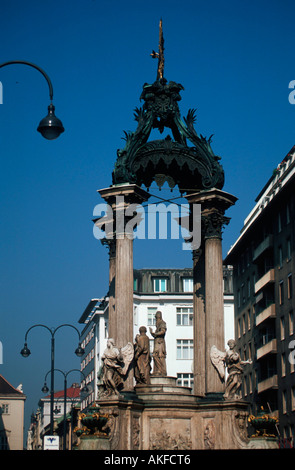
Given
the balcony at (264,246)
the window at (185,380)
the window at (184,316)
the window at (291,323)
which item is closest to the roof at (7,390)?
the window at (184,316)

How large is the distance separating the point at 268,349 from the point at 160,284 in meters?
26.5

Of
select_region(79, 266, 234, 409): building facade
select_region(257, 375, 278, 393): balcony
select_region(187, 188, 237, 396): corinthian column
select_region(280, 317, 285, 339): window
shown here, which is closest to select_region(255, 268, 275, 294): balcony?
select_region(280, 317, 285, 339): window

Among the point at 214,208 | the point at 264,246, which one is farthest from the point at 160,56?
the point at 264,246

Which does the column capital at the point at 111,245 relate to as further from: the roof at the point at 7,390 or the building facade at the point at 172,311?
the roof at the point at 7,390

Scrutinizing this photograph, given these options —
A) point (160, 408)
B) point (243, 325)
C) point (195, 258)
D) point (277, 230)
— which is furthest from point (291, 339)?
point (160, 408)

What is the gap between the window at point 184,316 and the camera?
276ft

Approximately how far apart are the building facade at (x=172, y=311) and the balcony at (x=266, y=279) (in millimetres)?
16001

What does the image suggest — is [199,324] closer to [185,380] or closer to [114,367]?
[114,367]
